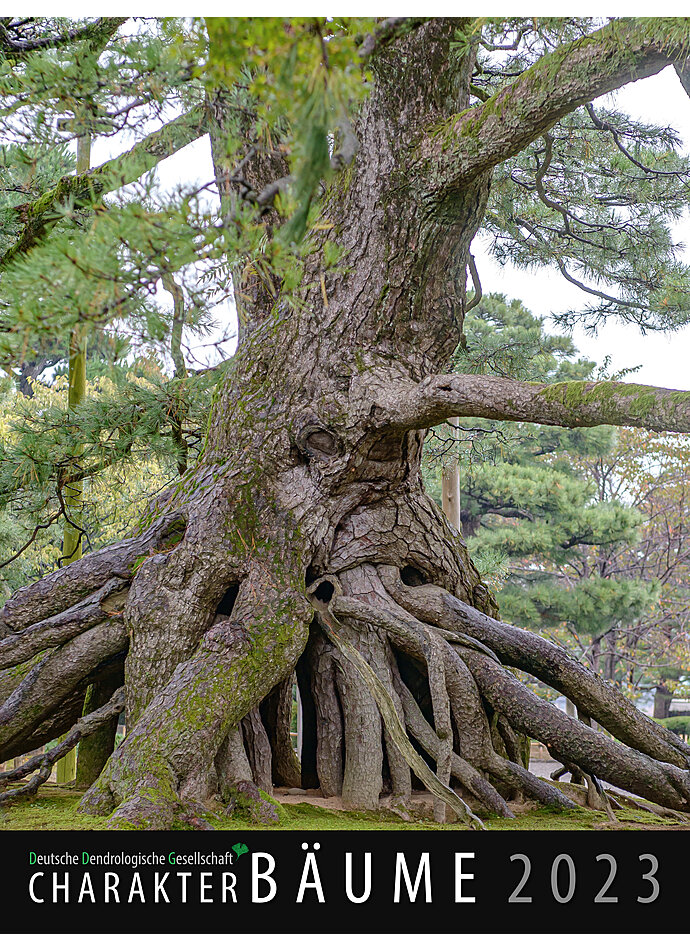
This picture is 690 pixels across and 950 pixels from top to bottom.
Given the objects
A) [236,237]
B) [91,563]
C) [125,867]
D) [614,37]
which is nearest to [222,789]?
[125,867]

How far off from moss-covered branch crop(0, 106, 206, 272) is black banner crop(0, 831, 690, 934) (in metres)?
1.15

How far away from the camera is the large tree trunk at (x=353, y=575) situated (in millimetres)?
1780

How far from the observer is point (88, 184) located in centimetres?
189

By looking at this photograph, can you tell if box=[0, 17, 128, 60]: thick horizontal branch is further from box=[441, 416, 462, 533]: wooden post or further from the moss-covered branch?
box=[441, 416, 462, 533]: wooden post

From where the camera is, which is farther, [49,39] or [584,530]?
[584,530]

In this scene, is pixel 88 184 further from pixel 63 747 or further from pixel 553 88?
pixel 63 747

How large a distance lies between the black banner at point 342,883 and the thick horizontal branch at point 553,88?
134 centimetres

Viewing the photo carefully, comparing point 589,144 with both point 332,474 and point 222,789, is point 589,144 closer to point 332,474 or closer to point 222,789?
point 332,474

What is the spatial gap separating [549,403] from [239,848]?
3.16ft

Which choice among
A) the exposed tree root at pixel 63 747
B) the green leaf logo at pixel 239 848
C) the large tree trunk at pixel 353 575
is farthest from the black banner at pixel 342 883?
the exposed tree root at pixel 63 747

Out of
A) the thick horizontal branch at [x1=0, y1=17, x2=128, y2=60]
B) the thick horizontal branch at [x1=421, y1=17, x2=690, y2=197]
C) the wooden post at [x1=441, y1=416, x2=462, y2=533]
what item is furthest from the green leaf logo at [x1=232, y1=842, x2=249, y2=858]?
the wooden post at [x1=441, y1=416, x2=462, y2=533]

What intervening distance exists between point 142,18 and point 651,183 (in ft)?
Answer: 5.80

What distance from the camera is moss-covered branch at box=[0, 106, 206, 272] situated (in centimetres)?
166

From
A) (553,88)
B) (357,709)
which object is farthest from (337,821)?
(553,88)
